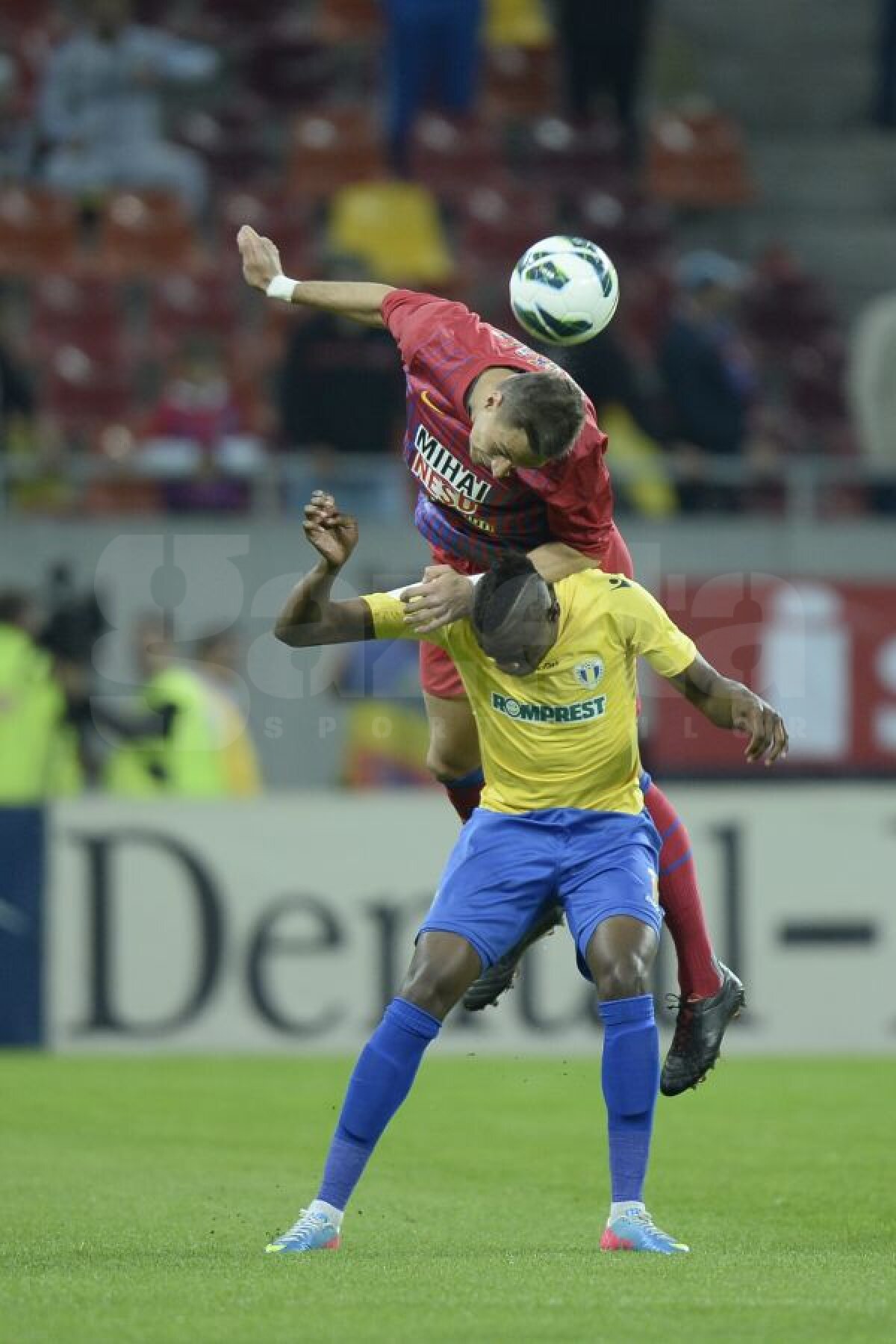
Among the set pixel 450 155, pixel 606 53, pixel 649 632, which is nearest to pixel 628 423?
pixel 450 155

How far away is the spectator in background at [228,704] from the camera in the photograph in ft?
44.9

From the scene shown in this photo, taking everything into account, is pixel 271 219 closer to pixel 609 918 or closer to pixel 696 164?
pixel 696 164

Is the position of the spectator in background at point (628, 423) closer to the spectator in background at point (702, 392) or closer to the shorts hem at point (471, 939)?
the spectator in background at point (702, 392)

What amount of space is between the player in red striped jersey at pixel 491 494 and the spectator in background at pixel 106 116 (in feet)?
34.7

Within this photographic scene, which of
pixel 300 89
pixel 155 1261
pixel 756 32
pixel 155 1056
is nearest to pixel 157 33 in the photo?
pixel 300 89

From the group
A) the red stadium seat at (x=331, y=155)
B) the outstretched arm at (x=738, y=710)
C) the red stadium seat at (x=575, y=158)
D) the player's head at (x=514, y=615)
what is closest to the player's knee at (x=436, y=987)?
the player's head at (x=514, y=615)

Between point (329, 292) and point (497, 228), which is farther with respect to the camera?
point (497, 228)

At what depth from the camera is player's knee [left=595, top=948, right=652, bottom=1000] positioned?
21.6 ft

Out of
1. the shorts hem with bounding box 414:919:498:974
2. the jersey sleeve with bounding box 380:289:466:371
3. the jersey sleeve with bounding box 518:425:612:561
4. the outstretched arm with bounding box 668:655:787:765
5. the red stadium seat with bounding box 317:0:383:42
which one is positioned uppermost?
the red stadium seat with bounding box 317:0:383:42

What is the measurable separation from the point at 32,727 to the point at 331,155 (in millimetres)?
6805

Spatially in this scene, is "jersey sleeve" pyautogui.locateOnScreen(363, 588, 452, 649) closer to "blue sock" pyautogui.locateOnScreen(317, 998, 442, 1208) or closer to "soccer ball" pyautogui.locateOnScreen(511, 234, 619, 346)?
"blue sock" pyautogui.locateOnScreen(317, 998, 442, 1208)

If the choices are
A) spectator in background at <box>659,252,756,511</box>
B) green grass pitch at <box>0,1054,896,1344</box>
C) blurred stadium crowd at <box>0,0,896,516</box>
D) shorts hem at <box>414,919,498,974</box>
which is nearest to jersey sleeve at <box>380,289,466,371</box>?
shorts hem at <box>414,919,498,974</box>

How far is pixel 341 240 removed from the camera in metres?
18.0

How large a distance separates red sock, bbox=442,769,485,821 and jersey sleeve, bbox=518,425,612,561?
40.3 inches
